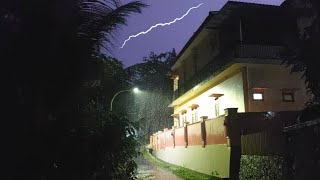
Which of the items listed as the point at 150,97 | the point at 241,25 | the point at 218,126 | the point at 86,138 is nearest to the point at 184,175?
the point at 218,126

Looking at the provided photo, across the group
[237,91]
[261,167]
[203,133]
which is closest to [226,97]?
[237,91]

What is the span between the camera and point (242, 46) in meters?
16.9

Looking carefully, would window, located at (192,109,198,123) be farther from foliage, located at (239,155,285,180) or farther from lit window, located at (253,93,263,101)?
foliage, located at (239,155,285,180)

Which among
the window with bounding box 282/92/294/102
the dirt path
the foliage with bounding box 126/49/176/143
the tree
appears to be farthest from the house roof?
the foliage with bounding box 126/49/176/143

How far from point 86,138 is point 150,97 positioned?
3821 cm

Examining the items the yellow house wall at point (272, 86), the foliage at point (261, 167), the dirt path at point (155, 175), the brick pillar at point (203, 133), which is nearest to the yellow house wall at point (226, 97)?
the yellow house wall at point (272, 86)

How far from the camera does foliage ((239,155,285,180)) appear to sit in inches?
334

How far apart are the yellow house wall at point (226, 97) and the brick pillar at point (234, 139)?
447cm

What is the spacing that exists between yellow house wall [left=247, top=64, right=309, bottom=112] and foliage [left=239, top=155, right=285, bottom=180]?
561cm

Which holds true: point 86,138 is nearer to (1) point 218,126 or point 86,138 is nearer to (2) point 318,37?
(2) point 318,37

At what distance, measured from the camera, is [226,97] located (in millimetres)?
19266

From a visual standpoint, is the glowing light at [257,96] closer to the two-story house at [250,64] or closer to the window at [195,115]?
the two-story house at [250,64]

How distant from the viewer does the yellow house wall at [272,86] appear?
56.1 ft

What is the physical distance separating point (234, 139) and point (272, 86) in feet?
17.8
